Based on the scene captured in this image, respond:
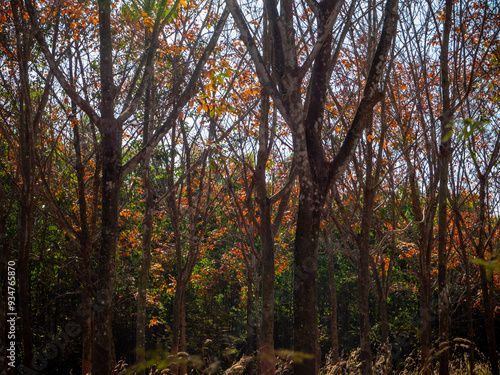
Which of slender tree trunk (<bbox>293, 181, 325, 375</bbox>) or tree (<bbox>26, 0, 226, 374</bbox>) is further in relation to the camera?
tree (<bbox>26, 0, 226, 374</bbox>)

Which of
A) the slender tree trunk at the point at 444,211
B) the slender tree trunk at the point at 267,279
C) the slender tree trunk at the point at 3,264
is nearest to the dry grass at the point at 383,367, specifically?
the slender tree trunk at the point at 444,211

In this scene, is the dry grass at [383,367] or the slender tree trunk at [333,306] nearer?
the dry grass at [383,367]

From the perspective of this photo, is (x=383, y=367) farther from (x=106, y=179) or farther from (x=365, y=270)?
(x=106, y=179)

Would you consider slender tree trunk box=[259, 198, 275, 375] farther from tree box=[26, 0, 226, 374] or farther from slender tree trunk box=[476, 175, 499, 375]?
slender tree trunk box=[476, 175, 499, 375]

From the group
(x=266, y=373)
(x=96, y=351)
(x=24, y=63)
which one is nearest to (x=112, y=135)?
(x=96, y=351)

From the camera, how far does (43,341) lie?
44.2 feet

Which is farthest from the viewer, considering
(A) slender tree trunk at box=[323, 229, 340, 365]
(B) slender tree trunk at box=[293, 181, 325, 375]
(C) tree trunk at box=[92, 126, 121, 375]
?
(A) slender tree trunk at box=[323, 229, 340, 365]

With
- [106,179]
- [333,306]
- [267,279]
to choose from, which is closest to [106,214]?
[106,179]

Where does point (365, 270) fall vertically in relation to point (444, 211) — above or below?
below

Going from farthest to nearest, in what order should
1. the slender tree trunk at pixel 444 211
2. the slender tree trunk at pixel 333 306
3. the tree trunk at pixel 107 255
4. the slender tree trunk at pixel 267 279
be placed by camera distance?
1. the slender tree trunk at pixel 333 306
2. the slender tree trunk at pixel 444 211
3. the slender tree trunk at pixel 267 279
4. the tree trunk at pixel 107 255

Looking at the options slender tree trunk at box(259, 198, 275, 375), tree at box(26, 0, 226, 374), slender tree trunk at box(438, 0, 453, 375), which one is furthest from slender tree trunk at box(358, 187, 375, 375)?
tree at box(26, 0, 226, 374)

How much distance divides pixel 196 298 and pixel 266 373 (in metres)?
12.1

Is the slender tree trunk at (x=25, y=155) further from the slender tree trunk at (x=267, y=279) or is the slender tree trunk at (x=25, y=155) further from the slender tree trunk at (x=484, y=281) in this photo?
the slender tree trunk at (x=484, y=281)

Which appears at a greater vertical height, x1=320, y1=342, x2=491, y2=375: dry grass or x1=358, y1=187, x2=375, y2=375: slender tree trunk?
x1=358, y1=187, x2=375, y2=375: slender tree trunk
